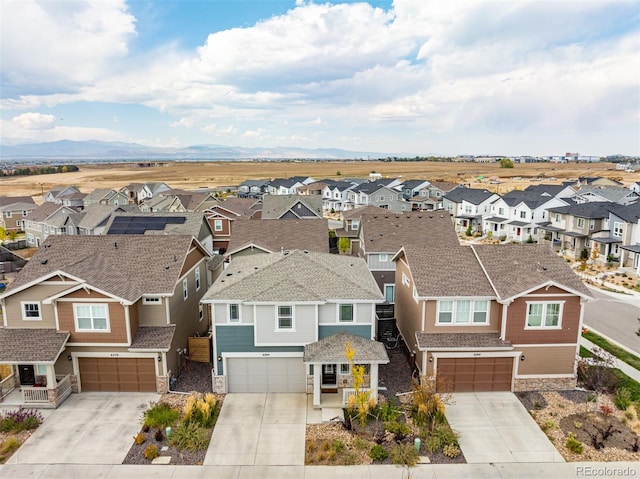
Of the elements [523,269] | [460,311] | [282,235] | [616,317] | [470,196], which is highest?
[523,269]

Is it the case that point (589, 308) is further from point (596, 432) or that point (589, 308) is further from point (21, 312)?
point (21, 312)

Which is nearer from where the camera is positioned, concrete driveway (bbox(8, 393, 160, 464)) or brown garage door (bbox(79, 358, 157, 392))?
concrete driveway (bbox(8, 393, 160, 464))

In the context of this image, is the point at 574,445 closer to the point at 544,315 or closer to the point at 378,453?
the point at 544,315

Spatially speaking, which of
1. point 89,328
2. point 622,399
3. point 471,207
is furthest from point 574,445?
point 471,207

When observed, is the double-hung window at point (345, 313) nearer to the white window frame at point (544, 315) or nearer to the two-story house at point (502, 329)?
the two-story house at point (502, 329)

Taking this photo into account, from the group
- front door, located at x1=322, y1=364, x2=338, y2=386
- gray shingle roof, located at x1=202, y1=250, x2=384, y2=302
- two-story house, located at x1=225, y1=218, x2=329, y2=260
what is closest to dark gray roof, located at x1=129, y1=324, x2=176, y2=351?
gray shingle roof, located at x1=202, y1=250, x2=384, y2=302

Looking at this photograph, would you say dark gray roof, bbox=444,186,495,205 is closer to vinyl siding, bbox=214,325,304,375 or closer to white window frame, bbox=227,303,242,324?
vinyl siding, bbox=214,325,304,375

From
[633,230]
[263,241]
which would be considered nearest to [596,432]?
[263,241]
